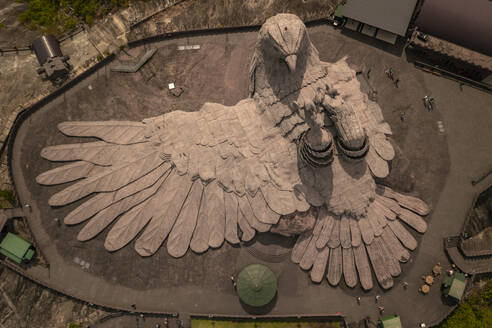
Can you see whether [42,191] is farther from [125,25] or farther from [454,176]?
[454,176]

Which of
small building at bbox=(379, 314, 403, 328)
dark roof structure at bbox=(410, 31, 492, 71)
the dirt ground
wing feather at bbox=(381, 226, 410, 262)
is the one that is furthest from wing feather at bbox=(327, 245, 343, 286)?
the dirt ground

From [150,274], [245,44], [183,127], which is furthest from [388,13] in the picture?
[150,274]

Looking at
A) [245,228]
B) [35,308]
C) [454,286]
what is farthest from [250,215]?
[35,308]

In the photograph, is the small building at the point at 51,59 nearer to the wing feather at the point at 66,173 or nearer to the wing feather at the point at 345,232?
the wing feather at the point at 66,173

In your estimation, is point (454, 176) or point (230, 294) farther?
point (454, 176)

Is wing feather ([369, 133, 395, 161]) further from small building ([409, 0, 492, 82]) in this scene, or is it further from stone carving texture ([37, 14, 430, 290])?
small building ([409, 0, 492, 82])
